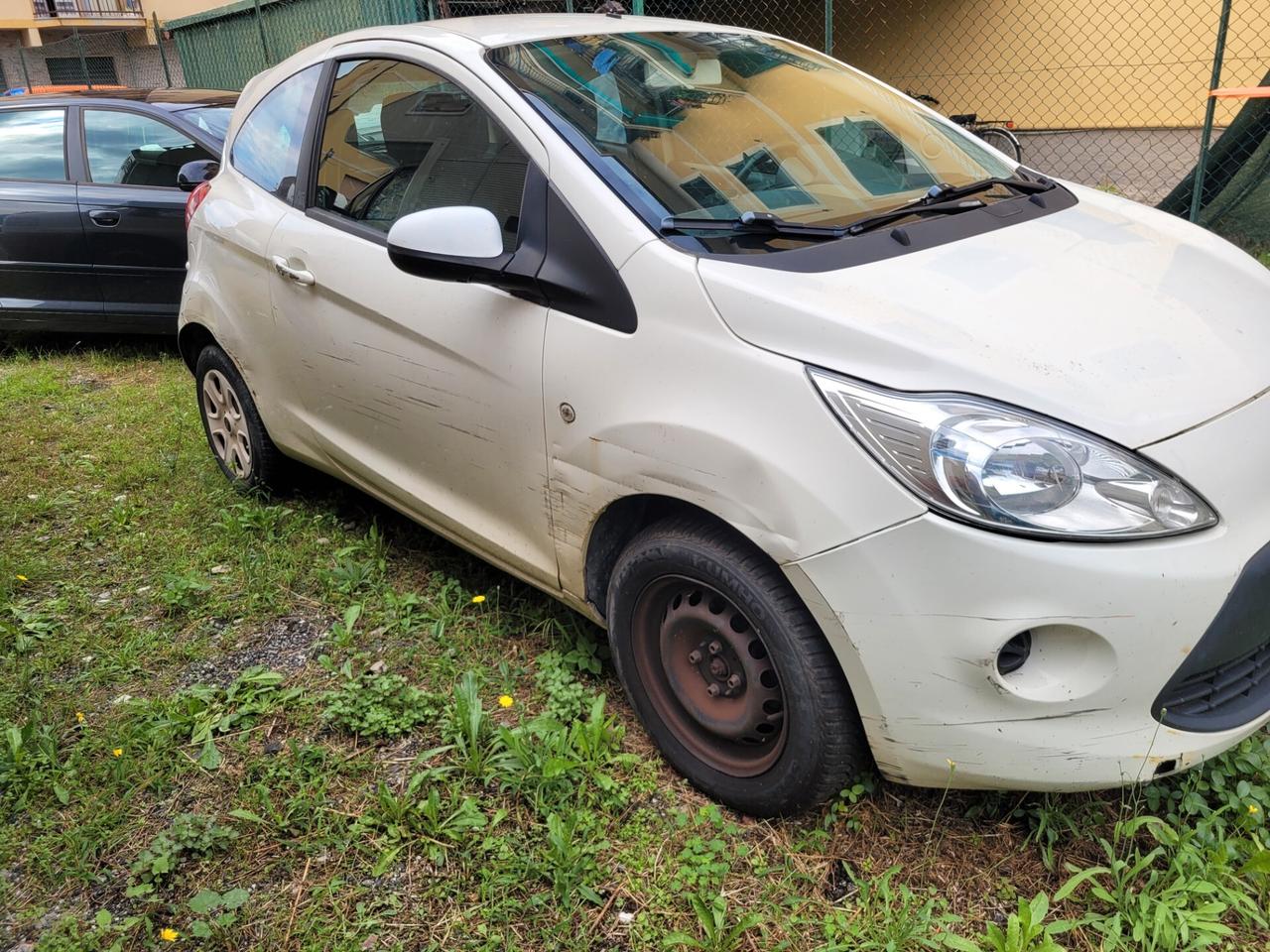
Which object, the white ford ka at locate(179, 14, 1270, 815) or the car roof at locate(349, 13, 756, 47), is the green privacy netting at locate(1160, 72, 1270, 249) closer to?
the white ford ka at locate(179, 14, 1270, 815)

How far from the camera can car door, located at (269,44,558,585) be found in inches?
103

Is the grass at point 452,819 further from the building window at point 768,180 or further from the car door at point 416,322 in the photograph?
the building window at point 768,180

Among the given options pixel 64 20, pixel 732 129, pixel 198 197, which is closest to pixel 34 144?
pixel 198 197

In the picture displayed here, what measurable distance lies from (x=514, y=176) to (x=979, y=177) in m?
1.28

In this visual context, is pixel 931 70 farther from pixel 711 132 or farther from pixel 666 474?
pixel 666 474

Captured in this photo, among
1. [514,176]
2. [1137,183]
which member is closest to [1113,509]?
[514,176]

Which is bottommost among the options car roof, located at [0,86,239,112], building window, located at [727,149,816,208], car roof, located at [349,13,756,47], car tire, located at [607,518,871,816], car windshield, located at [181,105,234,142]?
car tire, located at [607,518,871,816]

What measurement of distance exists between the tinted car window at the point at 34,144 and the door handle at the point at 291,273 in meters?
3.85

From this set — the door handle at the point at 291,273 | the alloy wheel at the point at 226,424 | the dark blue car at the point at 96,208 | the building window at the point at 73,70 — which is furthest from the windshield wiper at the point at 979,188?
the building window at the point at 73,70

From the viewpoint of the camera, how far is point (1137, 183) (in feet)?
34.0

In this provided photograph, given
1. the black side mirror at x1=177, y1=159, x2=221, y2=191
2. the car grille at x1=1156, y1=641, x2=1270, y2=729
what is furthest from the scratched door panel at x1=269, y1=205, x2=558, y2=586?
the black side mirror at x1=177, y1=159, x2=221, y2=191

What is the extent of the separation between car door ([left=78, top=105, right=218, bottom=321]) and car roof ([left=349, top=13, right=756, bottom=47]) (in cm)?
331

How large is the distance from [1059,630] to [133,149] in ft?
20.3

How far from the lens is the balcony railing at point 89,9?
29.0 m
